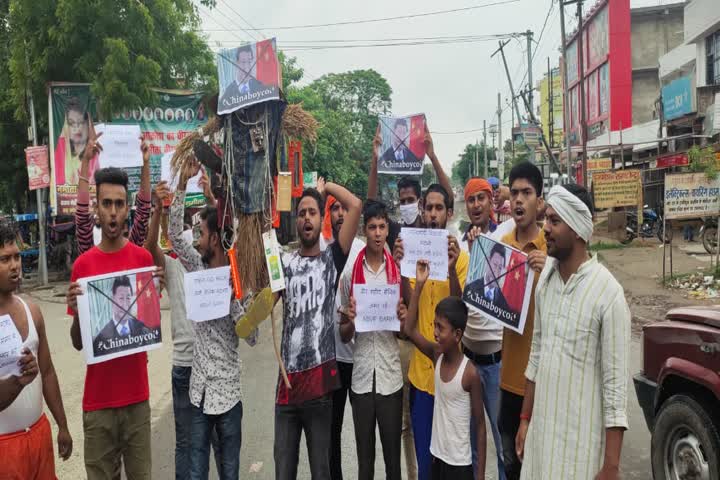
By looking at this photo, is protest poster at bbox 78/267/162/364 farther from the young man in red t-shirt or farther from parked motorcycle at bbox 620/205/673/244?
parked motorcycle at bbox 620/205/673/244

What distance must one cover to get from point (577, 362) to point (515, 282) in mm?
736

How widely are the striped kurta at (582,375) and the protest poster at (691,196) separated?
11052mm

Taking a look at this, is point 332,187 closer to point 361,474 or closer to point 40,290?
point 361,474

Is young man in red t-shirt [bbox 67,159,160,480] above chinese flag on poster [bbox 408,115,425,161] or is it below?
below

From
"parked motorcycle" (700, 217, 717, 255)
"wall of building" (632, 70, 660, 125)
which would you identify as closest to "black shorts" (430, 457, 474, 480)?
"parked motorcycle" (700, 217, 717, 255)

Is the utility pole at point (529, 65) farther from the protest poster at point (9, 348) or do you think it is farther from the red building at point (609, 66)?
the protest poster at point (9, 348)

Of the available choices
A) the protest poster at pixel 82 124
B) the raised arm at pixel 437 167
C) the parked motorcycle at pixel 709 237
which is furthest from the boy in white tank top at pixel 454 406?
the parked motorcycle at pixel 709 237

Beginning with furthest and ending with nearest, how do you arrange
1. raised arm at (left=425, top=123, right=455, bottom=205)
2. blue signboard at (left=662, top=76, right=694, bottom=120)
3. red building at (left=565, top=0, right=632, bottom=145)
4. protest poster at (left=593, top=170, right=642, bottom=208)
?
red building at (left=565, top=0, right=632, bottom=145) → blue signboard at (left=662, top=76, right=694, bottom=120) → protest poster at (left=593, top=170, right=642, bottom=208) → raised arm at (left=425, top=123, right=455, bottom=205)

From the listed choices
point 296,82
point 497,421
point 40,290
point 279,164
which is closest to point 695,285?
point 497,421

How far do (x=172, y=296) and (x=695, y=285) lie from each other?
11.5 m

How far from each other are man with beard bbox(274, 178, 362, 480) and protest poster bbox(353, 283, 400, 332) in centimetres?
19

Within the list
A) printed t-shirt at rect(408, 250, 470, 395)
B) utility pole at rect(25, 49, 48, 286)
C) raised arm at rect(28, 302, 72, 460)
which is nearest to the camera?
raised arm at rect(28, 302, 72, 460)

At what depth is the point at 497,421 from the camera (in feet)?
11.1

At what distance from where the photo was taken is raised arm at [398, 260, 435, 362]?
338 cm
